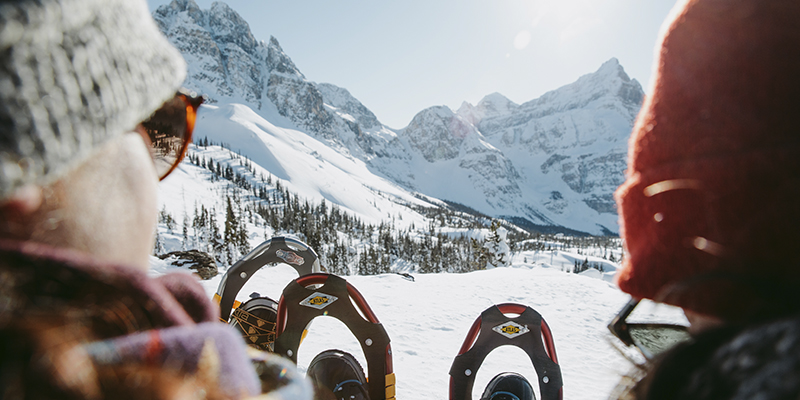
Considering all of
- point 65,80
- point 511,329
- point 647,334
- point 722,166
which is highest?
point 722,166

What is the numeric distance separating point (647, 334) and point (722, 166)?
0.92 meters

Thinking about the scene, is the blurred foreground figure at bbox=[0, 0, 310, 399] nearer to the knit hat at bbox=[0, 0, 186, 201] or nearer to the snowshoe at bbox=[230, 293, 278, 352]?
the knit hat at bbox=[0, 0, 186, 201]

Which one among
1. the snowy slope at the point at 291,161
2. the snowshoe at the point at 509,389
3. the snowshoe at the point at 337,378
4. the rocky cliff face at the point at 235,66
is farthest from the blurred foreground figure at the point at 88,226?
the rocky cliff face at the point at 235,66

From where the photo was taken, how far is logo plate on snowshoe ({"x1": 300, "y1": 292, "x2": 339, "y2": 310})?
9.72 ft

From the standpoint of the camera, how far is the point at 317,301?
300cm

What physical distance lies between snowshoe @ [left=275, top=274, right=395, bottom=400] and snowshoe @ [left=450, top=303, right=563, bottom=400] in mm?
598

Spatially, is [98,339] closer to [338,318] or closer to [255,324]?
[338,318]

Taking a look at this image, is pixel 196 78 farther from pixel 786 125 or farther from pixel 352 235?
pixel 786 125

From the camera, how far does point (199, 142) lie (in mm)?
97250

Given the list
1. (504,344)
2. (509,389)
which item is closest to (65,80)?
(504,344)

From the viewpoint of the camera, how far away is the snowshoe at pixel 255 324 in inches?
140

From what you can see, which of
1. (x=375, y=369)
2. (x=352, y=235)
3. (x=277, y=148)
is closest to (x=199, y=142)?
(x=277, y=148)

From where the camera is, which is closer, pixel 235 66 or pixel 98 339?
pixel 98 339

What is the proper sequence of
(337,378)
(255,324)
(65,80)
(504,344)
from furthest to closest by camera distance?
1. (255,324)
2. (337,378)
3. (504,344)
4. (65,80)
